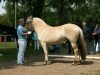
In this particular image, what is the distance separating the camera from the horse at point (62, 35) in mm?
15312

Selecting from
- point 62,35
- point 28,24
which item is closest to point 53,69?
point 62,35

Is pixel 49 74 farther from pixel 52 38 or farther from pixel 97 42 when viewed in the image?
pixel 97 42

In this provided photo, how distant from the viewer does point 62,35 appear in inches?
610

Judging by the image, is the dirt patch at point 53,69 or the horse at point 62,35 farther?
the horse at point 62,35

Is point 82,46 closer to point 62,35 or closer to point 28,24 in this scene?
point 62,35

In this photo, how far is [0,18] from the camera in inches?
3639

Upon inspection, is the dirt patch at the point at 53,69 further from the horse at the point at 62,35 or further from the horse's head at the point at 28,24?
the horse's head at the point at 28,24

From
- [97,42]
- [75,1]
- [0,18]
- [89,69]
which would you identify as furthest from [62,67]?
[0,18]

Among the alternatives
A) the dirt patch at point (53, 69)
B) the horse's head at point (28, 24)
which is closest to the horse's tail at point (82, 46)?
the dirt patch at point (53, 69)

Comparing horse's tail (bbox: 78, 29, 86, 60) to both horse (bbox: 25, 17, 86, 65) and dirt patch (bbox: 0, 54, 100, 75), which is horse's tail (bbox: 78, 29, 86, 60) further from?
dirt patch (bbox: 0, 54, 100, 75)

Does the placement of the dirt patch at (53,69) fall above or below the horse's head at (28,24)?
below

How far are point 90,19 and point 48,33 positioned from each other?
51468 millimetres

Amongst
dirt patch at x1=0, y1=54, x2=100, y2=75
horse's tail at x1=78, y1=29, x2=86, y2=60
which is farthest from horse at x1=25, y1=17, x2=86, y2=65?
dirt patch at x1=0, y1=54, x2=100, y2=75

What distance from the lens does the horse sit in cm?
1531
